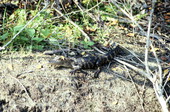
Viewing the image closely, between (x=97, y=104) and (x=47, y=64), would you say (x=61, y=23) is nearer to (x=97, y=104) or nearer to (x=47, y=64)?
(x=47, y=64)

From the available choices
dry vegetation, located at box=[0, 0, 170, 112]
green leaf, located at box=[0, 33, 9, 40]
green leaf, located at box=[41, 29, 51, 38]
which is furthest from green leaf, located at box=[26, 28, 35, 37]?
green leaf, located at box=[0, 33, 9, 40]

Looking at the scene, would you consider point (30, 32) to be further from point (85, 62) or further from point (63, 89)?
point (63, 89)

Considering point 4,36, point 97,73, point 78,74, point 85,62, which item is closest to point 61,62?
point 78,74

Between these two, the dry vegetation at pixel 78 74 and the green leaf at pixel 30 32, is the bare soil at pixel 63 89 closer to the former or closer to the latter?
the dry vegetation at pixel 78 74

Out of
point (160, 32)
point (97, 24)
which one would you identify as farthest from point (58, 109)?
point (160, 32)

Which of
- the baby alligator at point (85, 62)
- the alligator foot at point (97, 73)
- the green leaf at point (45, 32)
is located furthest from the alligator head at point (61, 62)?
the green leaf at point (45, 32)

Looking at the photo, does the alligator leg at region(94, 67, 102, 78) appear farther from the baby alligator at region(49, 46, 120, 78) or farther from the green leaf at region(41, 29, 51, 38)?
the green leaf at region(41, 29, 51, 38)
